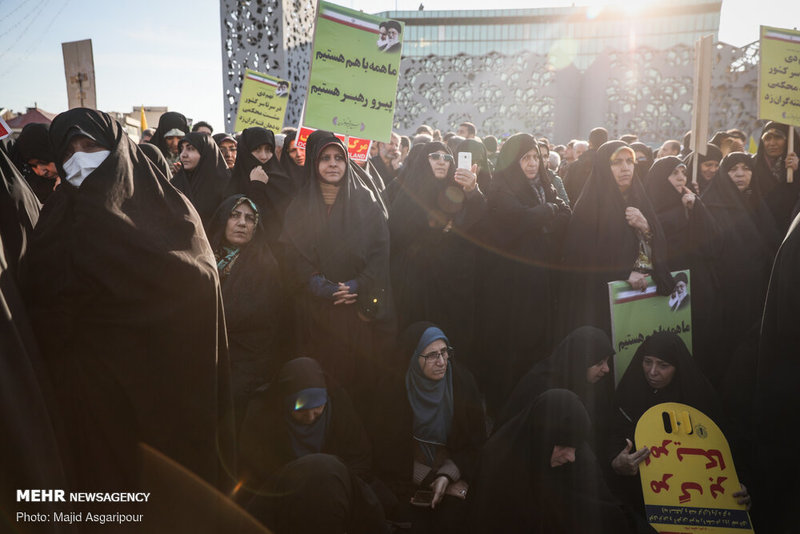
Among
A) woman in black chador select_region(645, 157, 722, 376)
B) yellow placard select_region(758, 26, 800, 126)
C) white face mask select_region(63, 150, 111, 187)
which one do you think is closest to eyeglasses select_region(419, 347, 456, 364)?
white face mask select_region(63, 150, 111, 187)

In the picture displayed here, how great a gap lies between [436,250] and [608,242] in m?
1.02

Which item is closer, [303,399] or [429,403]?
[303,399]

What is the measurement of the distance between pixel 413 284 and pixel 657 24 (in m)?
42.0

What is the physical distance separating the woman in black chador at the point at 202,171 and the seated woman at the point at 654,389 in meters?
2.84

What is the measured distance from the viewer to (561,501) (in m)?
2.14

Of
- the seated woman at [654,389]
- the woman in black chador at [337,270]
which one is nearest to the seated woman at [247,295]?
the woman in black chador at [337,270]

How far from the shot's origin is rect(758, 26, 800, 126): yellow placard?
3854 mm

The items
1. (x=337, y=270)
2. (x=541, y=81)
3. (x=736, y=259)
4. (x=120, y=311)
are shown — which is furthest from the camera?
(x=541, y=81)

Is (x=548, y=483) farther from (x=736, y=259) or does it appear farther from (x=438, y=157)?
(x=736, y=259)

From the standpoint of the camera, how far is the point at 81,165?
171cm

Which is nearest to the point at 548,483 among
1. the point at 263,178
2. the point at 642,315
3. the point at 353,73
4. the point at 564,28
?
the point at 642,315

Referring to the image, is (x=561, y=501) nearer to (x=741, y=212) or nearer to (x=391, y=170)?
(x=741, y=212)

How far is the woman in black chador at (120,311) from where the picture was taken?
159cm

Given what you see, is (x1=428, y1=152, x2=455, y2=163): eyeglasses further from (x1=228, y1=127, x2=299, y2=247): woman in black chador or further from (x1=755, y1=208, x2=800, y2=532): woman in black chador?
(x1=755, y1=208, x2=800, y2=532): woman in black chador
